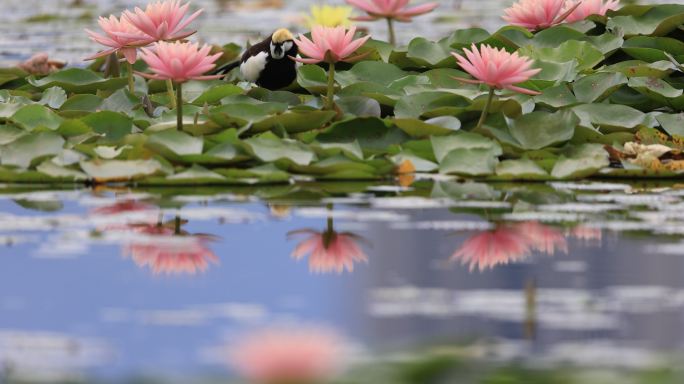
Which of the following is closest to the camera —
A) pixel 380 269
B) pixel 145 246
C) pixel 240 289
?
pixel 240 289

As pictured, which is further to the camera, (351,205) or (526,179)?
(526,179)

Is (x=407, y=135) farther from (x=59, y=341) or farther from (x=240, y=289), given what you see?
(x=59, y=341)

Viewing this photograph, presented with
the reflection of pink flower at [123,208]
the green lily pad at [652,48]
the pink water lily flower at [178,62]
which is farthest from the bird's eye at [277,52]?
the reflection of pink flower at [123,208]

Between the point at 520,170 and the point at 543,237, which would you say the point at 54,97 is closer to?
the point at 520,170

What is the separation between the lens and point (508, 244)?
3898 millimetres

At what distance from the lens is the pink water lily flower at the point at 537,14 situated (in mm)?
6758

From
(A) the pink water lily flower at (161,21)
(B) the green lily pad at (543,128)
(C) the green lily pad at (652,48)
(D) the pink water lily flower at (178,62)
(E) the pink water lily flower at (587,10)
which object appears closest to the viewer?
(D) the pink water lily flower at (178,62)

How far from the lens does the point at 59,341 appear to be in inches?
113

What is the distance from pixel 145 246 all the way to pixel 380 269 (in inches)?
26.9

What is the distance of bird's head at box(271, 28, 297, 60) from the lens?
21.3 ft

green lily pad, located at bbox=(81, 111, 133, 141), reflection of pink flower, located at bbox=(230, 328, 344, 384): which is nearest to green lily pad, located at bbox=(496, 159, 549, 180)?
green lily pad, located at bbox=(81, 111, 133, 141)

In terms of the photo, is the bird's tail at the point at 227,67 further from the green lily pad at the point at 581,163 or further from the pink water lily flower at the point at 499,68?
the green lily pad at the point at 581,163

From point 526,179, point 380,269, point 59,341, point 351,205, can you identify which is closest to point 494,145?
point 526,179

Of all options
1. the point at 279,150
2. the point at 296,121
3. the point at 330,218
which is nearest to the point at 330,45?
the point at 296,121
